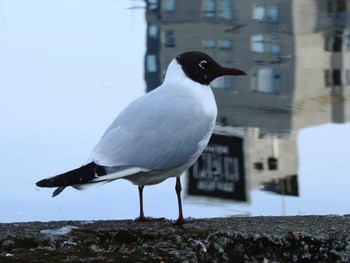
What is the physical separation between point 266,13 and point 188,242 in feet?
23.3

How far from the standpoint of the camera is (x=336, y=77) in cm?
692

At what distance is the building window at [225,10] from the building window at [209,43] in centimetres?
144

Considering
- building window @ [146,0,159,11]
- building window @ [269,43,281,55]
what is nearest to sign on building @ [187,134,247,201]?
building window @ [269,43,281,55]

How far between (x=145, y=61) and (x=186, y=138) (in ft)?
13.8

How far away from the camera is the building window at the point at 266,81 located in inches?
260

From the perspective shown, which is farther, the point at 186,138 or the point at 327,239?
the point at 186,138

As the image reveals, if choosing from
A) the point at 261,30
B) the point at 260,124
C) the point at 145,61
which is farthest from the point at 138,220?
the point at 261,30

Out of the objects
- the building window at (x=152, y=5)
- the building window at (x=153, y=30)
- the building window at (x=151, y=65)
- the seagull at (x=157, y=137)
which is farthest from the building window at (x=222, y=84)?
the building window at (x=152, y=5)

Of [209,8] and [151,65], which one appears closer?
[151,65]

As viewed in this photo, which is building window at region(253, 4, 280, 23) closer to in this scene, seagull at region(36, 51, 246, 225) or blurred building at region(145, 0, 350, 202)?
blurred building at region(145, 0, 350, 202)

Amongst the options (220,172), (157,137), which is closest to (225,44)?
(220,172)

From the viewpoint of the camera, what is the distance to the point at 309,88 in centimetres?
655

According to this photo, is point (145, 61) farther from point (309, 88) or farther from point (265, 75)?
point (309, 88)

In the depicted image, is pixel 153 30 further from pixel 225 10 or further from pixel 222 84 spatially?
pixel 222 84
